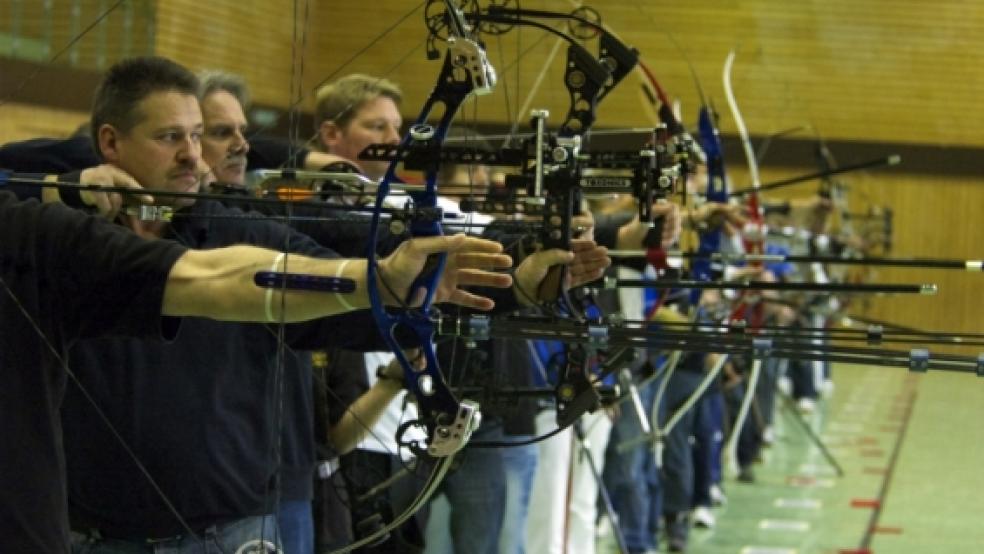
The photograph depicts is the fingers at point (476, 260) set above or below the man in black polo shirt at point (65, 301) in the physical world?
above

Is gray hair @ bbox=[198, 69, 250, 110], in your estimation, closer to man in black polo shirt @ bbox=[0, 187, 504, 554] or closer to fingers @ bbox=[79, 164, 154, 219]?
fingers @ bbox=[79, 164, 154, 219]

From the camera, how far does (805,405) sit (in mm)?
10625

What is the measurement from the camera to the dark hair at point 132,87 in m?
2.56

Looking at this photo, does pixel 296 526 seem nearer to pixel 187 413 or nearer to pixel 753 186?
pixel 187 413

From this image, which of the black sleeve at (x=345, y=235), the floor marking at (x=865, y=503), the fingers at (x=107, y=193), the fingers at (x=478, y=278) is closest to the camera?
the fingers at (x=478, y=278)

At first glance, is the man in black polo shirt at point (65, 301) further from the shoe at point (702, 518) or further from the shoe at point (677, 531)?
the shoe at point (702, 518)

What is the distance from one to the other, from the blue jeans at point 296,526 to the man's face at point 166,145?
0.58 metres

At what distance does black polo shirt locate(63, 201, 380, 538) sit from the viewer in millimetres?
2500

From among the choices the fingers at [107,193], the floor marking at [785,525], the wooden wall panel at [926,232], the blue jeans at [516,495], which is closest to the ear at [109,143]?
the fingers at [107,193]

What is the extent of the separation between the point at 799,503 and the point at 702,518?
1.80ft

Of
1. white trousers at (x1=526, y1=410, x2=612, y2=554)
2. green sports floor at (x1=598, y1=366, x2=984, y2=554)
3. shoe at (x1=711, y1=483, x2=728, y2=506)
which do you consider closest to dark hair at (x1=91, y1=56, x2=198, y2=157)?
white trousers at (x1=526, y1=410, x2=612, y2=554)

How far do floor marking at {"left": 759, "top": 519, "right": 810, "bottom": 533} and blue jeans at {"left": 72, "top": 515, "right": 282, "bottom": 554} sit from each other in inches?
151

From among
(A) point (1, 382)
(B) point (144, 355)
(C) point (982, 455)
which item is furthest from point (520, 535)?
(C) point (982, 455)

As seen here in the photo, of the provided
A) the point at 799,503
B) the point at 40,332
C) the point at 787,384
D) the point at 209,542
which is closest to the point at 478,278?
the point at 40,332
